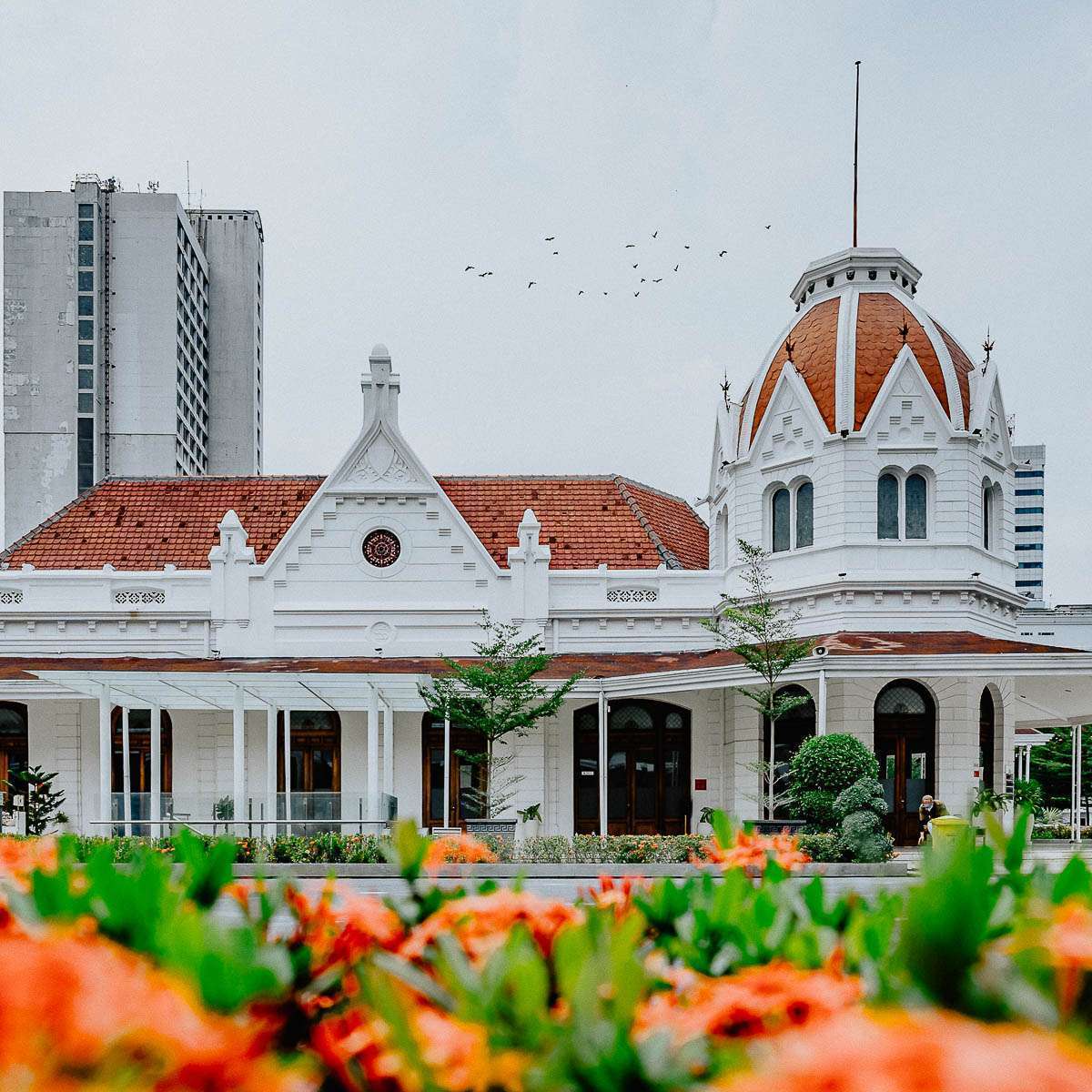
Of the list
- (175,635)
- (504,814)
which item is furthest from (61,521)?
(504,814)

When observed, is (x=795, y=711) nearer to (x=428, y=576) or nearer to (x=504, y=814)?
(x=504, y=814)

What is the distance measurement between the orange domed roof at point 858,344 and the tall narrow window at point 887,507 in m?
1.50

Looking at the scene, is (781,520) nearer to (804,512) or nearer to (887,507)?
(804,512)

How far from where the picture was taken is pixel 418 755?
89.6 feet

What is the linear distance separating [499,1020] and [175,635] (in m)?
27.8

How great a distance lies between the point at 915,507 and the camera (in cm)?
2606

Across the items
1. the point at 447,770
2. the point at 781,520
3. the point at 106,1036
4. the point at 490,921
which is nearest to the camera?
the point at 106,1036

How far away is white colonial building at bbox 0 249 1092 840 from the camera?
2464 centimetres

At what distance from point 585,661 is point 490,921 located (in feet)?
79.4

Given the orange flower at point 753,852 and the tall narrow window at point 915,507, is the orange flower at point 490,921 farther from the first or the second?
the tall narrow window at point 915,507

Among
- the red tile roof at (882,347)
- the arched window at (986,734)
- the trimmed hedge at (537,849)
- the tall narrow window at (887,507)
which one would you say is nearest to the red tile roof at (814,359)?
the red tile roof at (882,347)

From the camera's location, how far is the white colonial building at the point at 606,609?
80.8 ft

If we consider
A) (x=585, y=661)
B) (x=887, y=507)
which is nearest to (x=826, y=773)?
(x=585, y=661)

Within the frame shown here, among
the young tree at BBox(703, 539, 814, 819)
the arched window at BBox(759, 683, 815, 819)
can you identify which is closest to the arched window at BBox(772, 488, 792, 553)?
the young tree at BBox(703, 539, 814, 819)
